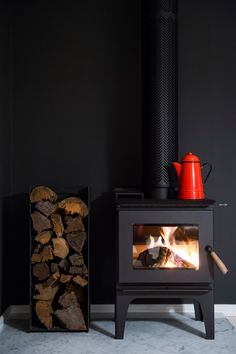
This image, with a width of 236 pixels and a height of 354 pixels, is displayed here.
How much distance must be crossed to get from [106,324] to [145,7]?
1.80 meters

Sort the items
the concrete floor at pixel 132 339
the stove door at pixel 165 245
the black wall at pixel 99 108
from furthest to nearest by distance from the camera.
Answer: the black wall at pixel 99 108, the stove door at pixel 165 245, the concrete floor at pixel 132 339

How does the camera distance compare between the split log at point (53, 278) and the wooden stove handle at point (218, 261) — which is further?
the split log at point (53, 278)

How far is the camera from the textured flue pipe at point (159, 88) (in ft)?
8.87

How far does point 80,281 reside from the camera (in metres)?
2.68

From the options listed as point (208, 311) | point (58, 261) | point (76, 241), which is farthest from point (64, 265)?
point (208, 311)

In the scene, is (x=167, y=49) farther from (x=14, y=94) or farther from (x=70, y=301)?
(x=70, y=301)

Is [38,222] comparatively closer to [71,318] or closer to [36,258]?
[36,258]

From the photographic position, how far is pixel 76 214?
2.73m

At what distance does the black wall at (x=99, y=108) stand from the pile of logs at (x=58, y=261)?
1.01ft

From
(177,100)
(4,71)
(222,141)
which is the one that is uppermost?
(4,71)

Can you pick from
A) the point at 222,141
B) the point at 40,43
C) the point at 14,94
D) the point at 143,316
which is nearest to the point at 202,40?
the point at 222,141

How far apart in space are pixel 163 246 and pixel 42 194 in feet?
2.36

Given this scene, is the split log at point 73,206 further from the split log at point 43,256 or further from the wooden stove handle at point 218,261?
the wooden stove handle at point 218,261

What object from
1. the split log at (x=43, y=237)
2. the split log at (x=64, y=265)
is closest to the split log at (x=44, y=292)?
the split log at (x=64, y=265)
